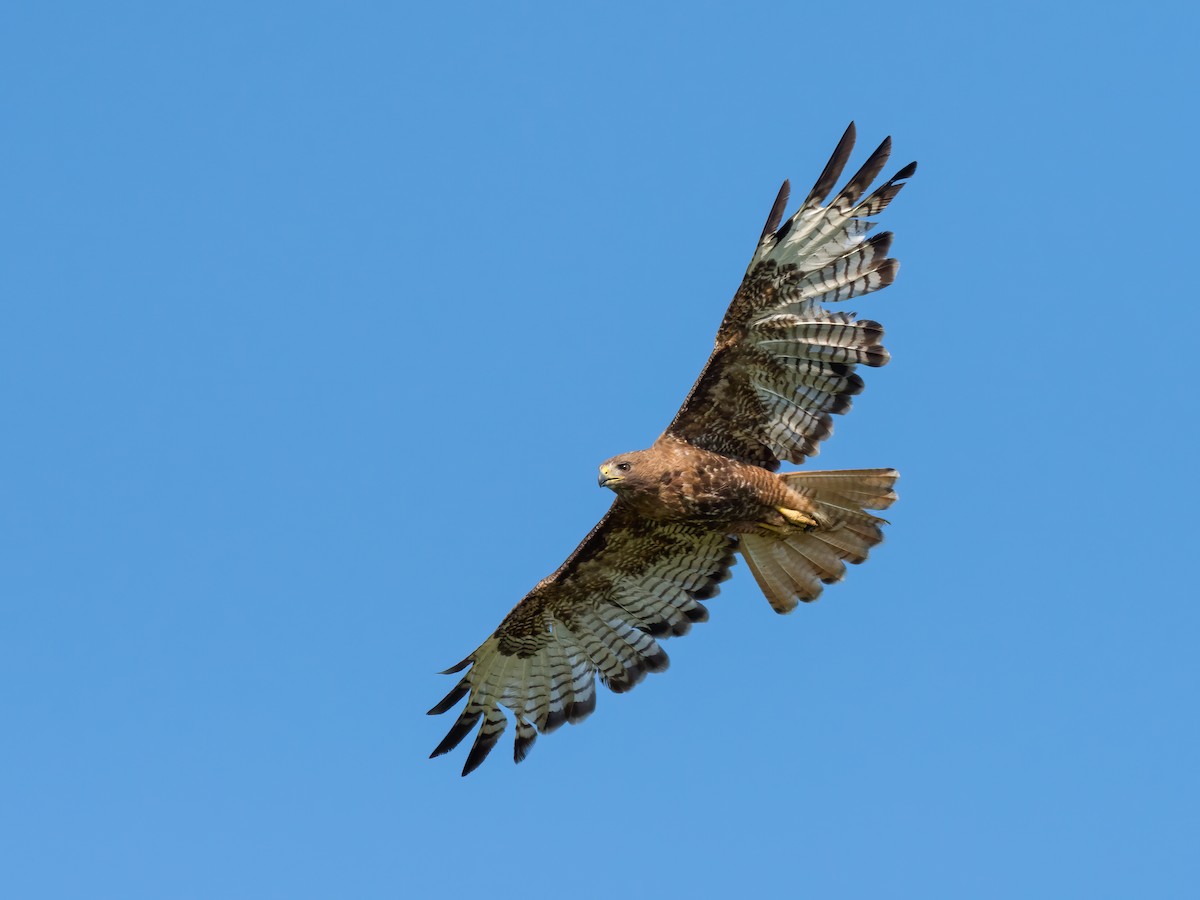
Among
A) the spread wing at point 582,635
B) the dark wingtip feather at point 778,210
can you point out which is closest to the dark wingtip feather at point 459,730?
the spread wing at point 582,635

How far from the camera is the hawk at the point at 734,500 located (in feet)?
38.3

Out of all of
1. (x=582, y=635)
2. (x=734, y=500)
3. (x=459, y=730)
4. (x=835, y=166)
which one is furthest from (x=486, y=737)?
(x=835, y=166)

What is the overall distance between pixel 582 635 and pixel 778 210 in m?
3.52

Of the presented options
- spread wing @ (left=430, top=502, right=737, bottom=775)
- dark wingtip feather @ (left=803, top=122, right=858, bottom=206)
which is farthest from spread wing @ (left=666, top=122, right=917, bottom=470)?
spread wing @ (left=430, top=502, right=737, bottom=775)

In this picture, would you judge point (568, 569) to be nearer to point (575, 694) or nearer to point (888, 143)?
point (575, 694)

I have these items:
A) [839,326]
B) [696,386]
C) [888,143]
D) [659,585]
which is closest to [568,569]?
[659,585]

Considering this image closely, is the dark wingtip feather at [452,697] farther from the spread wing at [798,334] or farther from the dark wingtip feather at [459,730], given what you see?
the spread wing at [798,334]

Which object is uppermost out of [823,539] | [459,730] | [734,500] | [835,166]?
[835,166]

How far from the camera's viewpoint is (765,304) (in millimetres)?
11828

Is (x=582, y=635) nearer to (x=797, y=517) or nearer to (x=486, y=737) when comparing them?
(x=486, y=737)

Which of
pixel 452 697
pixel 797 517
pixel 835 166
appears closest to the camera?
pixel 835 166

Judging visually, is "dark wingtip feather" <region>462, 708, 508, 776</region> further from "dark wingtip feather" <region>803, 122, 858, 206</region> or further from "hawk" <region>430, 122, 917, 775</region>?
"dark wingtip feather" <region>803, 122, 858, 206</region>

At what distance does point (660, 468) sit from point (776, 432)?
34.8 inches

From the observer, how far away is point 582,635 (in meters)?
13.1
